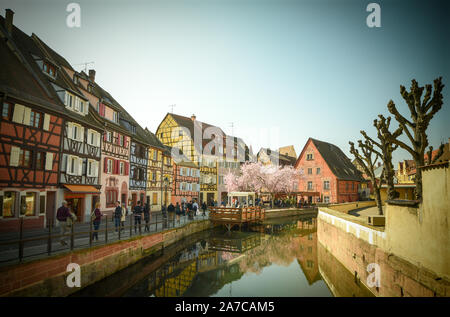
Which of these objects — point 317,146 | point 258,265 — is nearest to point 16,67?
point 258,265

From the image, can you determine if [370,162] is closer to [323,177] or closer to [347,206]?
[347,206]

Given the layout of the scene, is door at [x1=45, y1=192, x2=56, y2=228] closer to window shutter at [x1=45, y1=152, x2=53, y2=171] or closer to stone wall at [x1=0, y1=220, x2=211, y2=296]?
window shutter at [x1=45, y1=152, x2=53, y2=171]

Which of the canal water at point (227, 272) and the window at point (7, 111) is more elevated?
the window at point (7, 111)

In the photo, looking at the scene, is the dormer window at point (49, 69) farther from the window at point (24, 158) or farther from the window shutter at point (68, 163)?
the window at point (24, 158)

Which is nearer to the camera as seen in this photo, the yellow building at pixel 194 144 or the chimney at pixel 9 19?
the chimney at pixel 9 19

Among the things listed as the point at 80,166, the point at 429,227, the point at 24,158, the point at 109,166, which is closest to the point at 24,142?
the point at 24,158

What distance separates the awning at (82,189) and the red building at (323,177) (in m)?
34.8

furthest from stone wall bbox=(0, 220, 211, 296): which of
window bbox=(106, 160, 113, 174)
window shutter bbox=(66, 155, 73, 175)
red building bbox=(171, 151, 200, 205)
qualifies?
red building bbox=(171, 151, 200, 205)

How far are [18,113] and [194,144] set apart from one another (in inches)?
1093

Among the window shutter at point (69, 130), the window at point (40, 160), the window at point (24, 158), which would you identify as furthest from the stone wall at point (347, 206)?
the window at point (24, 158)

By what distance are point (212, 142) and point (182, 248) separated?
28.4m

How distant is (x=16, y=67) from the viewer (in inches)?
599

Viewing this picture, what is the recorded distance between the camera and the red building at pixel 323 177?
153 ft

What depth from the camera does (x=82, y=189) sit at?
61.4 ft
